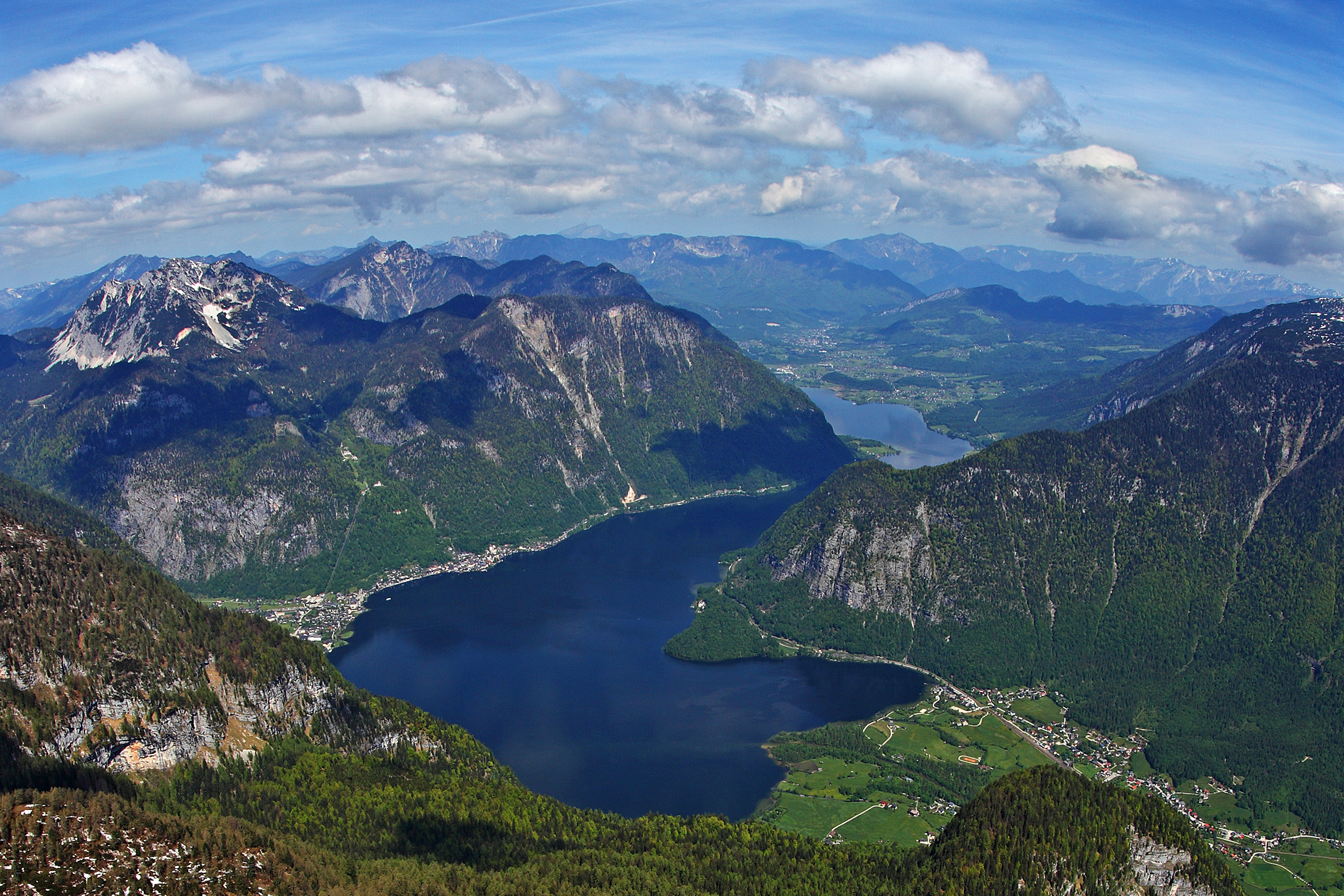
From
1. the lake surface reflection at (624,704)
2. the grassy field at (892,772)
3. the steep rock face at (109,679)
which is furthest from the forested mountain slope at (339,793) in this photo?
the grassy field at (892,772)

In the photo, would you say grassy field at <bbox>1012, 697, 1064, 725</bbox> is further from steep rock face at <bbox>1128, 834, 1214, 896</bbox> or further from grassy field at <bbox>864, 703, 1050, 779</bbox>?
steep rock face at <bbox>1128, 834, 1214, 896</bbox>

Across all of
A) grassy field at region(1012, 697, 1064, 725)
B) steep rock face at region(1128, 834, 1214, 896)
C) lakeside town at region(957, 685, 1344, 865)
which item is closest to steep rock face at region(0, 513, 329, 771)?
steep rock face at region(1128, 834, 1214, 896)

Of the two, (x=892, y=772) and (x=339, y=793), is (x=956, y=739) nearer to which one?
(x=892, y=772)

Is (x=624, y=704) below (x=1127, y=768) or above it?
above

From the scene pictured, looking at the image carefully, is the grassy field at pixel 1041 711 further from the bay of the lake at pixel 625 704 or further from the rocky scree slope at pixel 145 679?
the rocky scree slope at pixel 145 679

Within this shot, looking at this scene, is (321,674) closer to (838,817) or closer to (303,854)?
(303,854)

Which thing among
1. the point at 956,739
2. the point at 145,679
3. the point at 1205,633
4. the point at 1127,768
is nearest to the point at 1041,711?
the point at 956,739

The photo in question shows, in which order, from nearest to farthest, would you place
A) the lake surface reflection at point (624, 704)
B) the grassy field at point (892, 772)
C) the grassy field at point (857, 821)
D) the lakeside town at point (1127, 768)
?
the grassy field at point (857, 821) < the grassy field at point (892, 772) < the lakeside town at point (1127, 768) < the lake surface reflection at point (624, 704)

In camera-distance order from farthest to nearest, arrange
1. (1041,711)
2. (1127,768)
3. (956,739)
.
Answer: (1041,711) → (956,739) → (1127,768)
